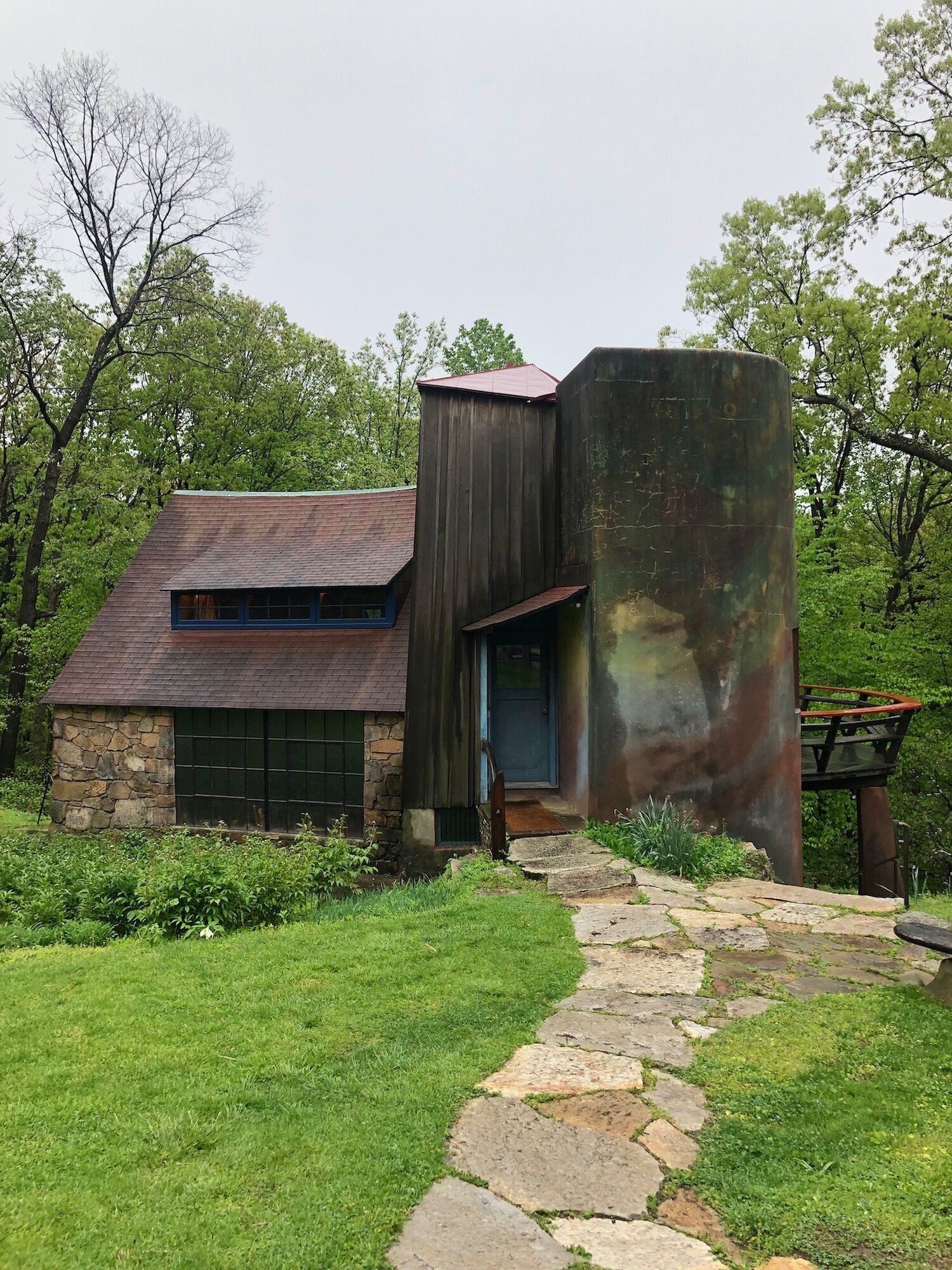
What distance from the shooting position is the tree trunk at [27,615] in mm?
20094

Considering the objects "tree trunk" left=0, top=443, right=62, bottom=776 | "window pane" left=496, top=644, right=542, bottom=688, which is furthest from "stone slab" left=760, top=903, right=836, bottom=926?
"tree trunk" left=0, top=443, right=62, bottom=776

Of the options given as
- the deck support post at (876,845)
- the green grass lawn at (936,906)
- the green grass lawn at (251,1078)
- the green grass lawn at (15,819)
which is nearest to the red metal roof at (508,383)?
the green grass lawn at (251,1078)

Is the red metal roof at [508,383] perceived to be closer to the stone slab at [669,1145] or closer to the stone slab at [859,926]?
the stone slab at [859,926]

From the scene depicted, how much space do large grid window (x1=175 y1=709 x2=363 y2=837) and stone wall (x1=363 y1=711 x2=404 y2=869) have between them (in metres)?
0.15

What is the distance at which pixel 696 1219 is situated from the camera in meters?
2.88

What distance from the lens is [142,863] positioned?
8977 mm

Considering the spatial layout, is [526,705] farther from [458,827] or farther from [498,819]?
[498,819]

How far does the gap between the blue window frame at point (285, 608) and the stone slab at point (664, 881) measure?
6382 millimetres

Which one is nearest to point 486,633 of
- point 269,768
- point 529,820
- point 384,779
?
point 529,820

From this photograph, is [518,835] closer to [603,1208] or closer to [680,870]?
[680,870]

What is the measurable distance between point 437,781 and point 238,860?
3.65 metres

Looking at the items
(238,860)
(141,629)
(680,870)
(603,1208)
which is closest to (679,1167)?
(603,1208)

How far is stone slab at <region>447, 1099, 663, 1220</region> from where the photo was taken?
295 cm

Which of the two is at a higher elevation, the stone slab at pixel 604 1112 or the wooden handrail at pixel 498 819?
the wooden handrail at pixel 498 819
